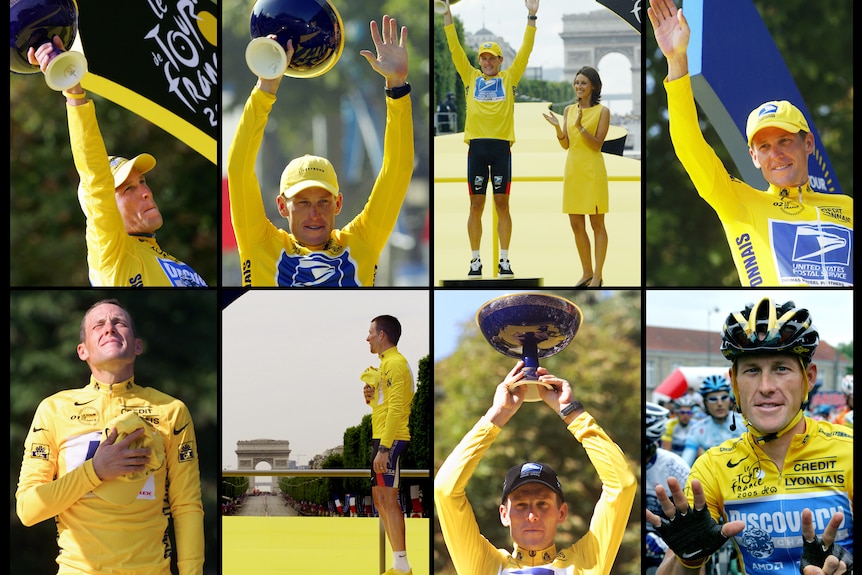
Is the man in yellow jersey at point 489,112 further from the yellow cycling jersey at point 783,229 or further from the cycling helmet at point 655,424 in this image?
the cycling helmet at point 655,424

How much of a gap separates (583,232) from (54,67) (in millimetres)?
2661

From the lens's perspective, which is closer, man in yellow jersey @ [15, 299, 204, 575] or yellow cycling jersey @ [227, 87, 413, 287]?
man in yellow jersey @ [15, 299, 204, 575]

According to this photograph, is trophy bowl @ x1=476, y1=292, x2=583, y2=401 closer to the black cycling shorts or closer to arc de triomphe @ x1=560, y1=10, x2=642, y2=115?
the black cycling shorts

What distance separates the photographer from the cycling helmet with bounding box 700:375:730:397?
19.6 ft

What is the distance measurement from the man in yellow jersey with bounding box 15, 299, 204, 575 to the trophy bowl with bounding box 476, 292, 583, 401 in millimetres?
1566

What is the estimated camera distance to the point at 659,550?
19.4 ft

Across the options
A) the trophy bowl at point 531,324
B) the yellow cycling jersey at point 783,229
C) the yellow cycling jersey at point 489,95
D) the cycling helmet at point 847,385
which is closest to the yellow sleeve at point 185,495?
the trophy bowl at point 531,324

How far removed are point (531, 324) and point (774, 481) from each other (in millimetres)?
1354

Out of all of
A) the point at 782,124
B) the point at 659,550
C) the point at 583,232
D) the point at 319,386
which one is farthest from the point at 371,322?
the point at 782,124

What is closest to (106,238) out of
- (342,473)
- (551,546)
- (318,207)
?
(318,207)

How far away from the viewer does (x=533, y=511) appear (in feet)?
18.5

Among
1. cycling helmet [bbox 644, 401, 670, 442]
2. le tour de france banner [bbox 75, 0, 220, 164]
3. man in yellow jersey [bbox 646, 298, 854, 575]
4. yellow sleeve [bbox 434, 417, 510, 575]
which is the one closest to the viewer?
yellow sleeve [bbox 434, 417, 510, 575]

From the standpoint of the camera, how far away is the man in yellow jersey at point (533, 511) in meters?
5.61

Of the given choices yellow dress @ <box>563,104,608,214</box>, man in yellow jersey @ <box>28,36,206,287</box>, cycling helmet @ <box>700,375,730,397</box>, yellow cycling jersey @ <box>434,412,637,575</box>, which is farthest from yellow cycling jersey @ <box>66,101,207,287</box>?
cycling helmet @ <box>700,375,730,397</box>
